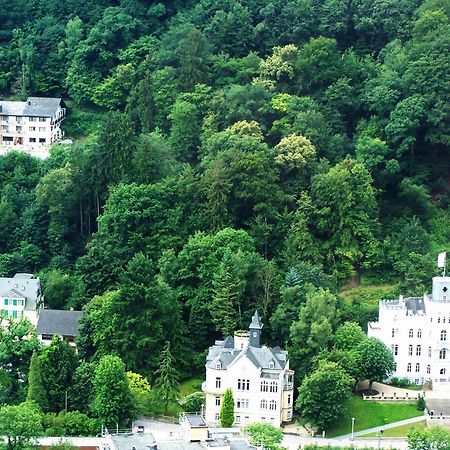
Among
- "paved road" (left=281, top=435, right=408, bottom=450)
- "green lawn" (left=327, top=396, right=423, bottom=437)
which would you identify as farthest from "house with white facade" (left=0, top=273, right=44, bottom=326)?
"green lawn" (left=327, top=396, right=423, bottom=437)

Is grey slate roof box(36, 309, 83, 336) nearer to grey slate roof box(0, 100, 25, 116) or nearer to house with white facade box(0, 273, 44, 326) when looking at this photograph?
house with white facade box(0, 273, 44, 326)

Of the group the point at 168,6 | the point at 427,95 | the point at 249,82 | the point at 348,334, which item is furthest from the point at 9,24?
the point at 348,334

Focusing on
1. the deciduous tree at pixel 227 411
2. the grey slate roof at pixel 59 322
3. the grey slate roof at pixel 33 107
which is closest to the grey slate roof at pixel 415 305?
the deciduous tree at pixel 227 411

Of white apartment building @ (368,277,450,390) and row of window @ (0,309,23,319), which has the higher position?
row of window @ (0,309,23,319)

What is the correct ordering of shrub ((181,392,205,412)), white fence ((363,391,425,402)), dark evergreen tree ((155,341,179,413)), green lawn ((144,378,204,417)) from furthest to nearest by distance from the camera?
white fence ((363,391,425,402)) → shrub ((181,392,205,412)) → green lawn ((144,378,204,417)) → dark evergreen tree ((155,341,179,413))

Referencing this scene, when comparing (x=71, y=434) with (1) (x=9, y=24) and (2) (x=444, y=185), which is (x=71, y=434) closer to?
(2) (x=444, y=185)

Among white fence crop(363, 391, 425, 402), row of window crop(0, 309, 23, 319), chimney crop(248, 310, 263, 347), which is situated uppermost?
row of window crop(0, 309, 23, 319)

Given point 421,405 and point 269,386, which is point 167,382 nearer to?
point 269,386

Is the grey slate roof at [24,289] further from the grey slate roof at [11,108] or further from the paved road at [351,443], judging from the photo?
the paved road at [351,443]
